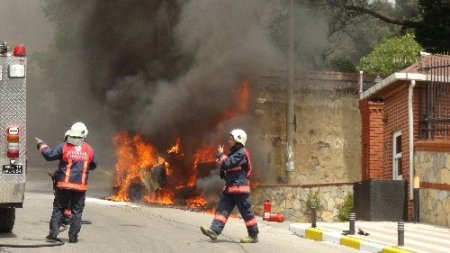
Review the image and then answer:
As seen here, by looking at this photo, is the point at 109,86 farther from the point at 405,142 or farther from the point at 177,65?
the point at 405,142

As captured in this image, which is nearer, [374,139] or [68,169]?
[68,169]

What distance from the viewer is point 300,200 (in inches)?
856

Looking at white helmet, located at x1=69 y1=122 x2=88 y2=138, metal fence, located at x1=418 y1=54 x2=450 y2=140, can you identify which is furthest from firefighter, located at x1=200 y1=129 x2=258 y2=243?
metal fence, located at x1=418 y1=54 x2=450 y2=140

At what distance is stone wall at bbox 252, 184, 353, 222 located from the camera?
842 inches

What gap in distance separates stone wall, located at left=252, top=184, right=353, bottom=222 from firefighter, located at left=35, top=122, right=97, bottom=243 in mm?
11076

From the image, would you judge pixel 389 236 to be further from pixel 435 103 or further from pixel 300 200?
pixel 300 200

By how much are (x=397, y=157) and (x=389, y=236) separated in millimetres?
6172

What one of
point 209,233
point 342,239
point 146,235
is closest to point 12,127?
point 146,235

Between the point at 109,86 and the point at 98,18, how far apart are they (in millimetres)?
2267

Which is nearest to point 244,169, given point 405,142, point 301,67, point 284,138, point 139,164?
point 405,142

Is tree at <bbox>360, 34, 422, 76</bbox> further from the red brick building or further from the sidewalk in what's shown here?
the sidewalk

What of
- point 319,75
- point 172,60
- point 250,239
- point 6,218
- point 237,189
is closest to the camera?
point 6,218

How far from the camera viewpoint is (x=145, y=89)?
993 inches

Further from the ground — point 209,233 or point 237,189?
point 237,189
